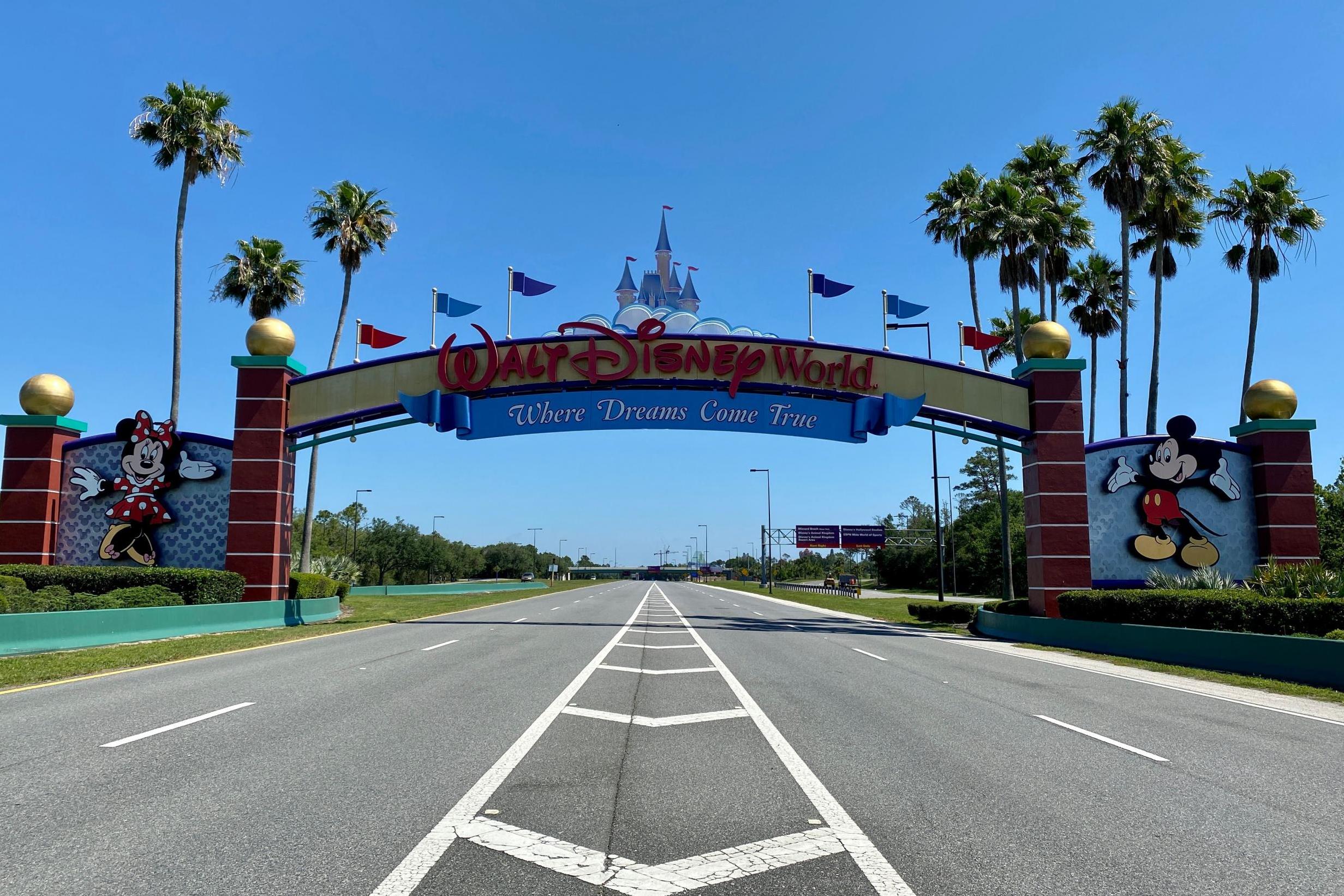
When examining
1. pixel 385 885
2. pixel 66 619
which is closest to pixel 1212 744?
pixel 385 885

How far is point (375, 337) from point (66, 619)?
14.3m

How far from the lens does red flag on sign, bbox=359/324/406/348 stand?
29.8 m

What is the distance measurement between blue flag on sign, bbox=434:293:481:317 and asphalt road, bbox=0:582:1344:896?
1871cm

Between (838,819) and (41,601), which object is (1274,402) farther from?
(41,601)

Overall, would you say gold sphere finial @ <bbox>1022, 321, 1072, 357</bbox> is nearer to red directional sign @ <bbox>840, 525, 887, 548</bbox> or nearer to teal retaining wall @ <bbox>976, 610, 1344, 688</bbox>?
teal retaining wall @ <bbox>976, 610, 1344, 688</bbox>

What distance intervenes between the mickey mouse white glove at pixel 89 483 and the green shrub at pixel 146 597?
6.72 metres

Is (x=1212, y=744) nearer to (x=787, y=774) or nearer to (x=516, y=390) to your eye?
(x=787, y=774)

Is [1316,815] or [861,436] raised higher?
[861,436]

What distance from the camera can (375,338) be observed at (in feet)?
98.3

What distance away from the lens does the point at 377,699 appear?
440 inches

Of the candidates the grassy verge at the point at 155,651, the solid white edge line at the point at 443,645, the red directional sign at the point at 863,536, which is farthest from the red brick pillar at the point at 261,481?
the red directional sign at the point at 863,536

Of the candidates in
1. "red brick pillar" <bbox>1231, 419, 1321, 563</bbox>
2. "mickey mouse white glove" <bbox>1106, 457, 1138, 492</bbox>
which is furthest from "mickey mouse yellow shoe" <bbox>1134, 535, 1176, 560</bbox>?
"red brick pillar" <bbox>1231, 419, 1321, 563</bbox>

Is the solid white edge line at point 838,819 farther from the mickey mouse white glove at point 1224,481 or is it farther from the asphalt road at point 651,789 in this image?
the mickey mouse white glove at point 1224,481

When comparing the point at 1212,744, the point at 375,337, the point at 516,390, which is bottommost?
the point at 1212,744
